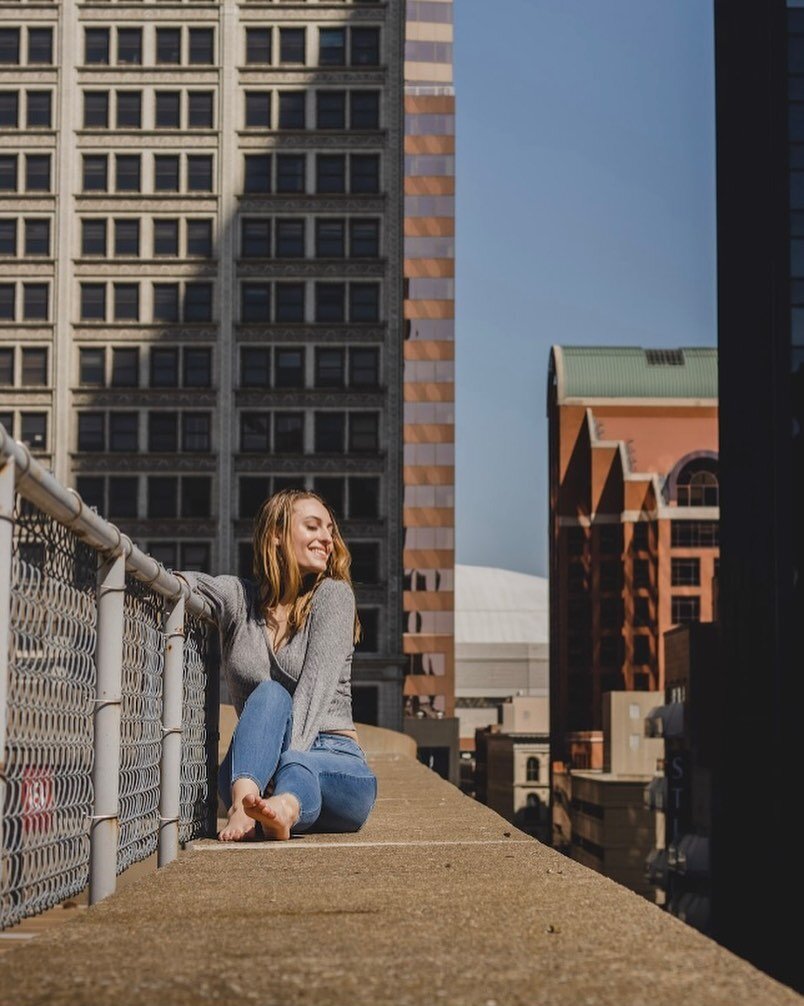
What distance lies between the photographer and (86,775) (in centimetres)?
538

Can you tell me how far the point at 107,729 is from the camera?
5.37m

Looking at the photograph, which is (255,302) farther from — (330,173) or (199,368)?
(330,173)

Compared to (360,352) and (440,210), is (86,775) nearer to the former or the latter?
(360,352)

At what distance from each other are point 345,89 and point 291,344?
10.8 meters

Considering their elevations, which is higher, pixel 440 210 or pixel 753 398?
pixel 440 210

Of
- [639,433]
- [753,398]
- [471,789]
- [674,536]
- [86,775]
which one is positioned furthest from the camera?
[471,789]

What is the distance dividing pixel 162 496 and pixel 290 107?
1713 cm

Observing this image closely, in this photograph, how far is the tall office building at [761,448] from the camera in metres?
48.2

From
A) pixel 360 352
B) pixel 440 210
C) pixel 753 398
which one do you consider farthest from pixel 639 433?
pixel 753 398

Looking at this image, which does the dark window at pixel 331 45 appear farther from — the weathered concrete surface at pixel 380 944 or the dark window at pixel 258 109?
the weathered concrete surface at pixel 380 944

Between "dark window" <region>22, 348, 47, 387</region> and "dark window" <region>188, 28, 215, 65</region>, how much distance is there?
13.8m

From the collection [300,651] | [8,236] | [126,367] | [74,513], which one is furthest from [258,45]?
[74,513]

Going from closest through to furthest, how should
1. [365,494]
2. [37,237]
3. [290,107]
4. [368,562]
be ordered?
[368,562], [365,494], [37,237], [290,107]

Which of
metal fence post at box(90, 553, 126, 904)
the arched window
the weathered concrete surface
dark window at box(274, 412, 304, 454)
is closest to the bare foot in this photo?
the weathered concrete surface
